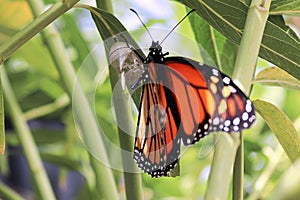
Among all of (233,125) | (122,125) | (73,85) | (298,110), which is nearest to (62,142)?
(298,110)

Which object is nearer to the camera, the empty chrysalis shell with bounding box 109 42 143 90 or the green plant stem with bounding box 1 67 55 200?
the empty chrysalis shell with bounding box 109 42 143 90

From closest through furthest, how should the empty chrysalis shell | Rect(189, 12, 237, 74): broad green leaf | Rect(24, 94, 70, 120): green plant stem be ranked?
the empty chrysalis shell → Rect(189, 12, 237, 74): broad green leaf → Rect(24, 94, 70, 120): green plant stem

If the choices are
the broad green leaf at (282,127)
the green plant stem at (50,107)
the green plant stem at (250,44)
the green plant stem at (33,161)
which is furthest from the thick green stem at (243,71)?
the green plant stem at (50,107)

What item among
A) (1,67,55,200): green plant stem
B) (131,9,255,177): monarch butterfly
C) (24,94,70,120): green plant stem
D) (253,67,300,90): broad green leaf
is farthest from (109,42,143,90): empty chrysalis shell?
(24,94,70,120): green plant stem

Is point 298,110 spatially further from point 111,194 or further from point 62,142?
point 111,194

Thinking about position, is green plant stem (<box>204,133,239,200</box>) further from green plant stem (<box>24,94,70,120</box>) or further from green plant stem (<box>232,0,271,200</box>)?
green plant stem (<box>24,94,70,120</box>)

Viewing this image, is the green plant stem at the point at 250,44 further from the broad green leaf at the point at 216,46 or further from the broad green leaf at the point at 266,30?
the broad green leaf at the point at 216,46
